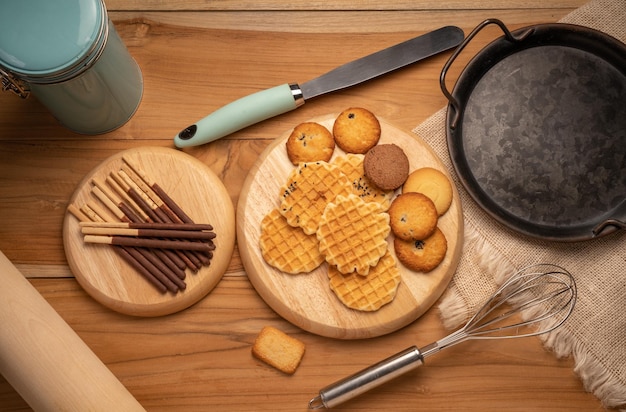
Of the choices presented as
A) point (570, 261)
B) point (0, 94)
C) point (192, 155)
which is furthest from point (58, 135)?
point (570, 261)

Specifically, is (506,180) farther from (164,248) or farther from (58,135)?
(58,135)

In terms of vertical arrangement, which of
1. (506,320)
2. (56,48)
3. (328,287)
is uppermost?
(56,48)

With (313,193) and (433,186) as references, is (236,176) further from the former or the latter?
(433,186)

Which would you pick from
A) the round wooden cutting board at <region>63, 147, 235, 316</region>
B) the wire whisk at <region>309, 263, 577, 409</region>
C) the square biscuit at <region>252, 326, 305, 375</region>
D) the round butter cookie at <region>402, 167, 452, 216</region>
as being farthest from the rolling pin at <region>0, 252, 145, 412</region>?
the round butter cookie at <region>402, 167, 452, 216</region>

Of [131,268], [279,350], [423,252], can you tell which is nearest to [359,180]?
[423,252]

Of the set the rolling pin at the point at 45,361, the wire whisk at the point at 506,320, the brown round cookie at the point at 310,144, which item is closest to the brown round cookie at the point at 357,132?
the brown round cookie at the point at 310,144

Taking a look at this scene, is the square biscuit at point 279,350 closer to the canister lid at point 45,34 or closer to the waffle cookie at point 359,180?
the waffle cookie at point 359,180
